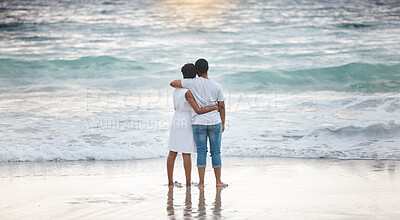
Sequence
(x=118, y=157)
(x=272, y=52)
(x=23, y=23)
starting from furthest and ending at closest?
(x=23, y=23) → (x=272, y=52) → (x=118, y=157)

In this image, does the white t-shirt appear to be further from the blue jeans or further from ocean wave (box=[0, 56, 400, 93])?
ocean wave (box=[0, 56, 400, 93])

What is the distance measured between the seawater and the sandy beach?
35.2 inches

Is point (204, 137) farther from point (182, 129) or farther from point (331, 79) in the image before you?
point (331, 79)

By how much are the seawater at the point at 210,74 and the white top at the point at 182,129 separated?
2381 mm

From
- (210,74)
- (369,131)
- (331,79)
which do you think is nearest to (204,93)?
(369,131)

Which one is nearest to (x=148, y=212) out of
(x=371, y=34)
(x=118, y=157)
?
(x=118, y=157)

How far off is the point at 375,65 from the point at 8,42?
A: 15.9 meters

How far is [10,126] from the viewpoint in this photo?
9.02 metres

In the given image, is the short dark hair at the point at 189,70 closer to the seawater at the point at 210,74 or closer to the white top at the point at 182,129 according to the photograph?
the white top at the point at 182,129

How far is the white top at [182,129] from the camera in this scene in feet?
16.3

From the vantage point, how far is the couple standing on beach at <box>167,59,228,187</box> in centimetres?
488

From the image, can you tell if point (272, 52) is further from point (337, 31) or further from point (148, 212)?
point (148, 212)

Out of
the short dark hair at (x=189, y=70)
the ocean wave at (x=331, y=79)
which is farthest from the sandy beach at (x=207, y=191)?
the ocean wave at (x=331, y=79)

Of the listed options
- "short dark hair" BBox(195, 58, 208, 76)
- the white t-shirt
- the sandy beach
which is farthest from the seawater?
"short dark hair" BBox(195, 58, 208, 76)
